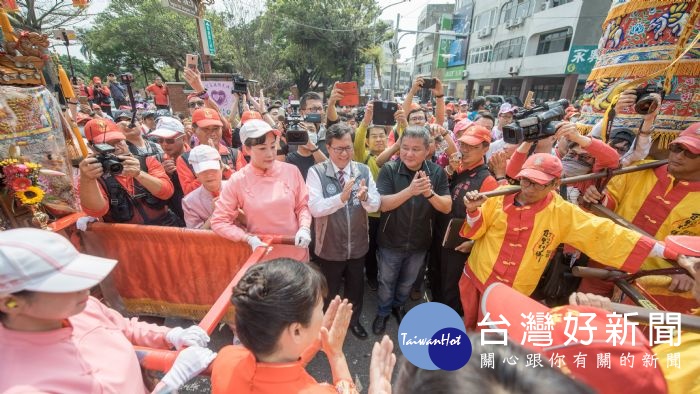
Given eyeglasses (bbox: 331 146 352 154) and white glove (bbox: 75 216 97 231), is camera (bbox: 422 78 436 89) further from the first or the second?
white glove (bbox: 75 216 97 231)

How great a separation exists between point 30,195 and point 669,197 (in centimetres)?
463

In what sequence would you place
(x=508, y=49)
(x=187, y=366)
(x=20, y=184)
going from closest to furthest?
(x=187, y=366)
(x=20, y=184)
(x=508, y=49)

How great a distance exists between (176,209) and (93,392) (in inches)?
87.5

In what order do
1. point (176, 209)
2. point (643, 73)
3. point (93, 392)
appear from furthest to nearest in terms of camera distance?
1. point (176, 209)
2. point (643, 73)
3. point (93, 392)

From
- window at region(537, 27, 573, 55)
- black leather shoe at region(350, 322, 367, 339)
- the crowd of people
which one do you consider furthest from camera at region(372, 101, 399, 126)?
window at region(537, 27, 573, 55)

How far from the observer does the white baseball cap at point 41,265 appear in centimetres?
93

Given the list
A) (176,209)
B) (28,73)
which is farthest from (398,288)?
(28,73)

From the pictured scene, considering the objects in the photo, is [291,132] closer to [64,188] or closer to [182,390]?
[64,188]

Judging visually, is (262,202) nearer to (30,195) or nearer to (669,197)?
(30,195)

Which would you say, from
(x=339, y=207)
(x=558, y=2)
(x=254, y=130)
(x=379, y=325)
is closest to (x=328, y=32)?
(x=558, y=2)

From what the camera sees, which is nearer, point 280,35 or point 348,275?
point 348,275

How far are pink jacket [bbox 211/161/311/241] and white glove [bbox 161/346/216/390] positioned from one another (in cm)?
107

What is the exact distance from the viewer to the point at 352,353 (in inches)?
108

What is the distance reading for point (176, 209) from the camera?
10.00 feet
